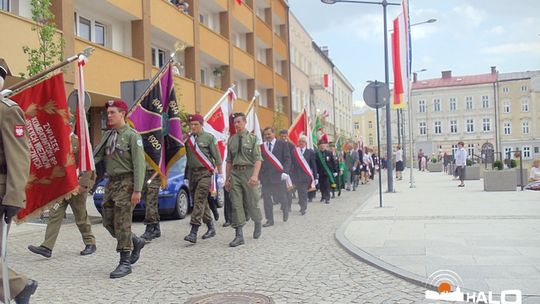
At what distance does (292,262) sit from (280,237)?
88.8 inches

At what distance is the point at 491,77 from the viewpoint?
4033 inches

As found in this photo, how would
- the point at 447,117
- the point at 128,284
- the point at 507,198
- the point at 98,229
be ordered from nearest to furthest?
1. the point at 128,284
2. the point at 98,229
3. the point at 507,198
4. the point at 447,117

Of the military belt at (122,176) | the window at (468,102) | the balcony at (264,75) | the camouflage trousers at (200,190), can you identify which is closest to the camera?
the military belt at (122,176)

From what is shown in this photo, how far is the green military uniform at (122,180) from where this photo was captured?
6.50 metres

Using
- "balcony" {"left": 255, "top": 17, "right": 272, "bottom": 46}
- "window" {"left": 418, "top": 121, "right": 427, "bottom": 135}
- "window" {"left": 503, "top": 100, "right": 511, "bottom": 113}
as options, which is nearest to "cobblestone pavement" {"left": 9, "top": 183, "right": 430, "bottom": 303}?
"balcony" {"left": 255, "top": 17, "right": 272, "bottom": 46}

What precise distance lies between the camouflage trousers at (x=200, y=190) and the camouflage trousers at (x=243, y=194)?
0.44 meters

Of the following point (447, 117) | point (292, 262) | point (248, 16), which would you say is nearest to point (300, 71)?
point (248, 16)

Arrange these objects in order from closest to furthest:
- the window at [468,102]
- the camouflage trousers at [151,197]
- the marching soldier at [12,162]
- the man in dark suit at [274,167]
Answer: the marching soldier at [12,162] → the camouflage trousers at [151,197] → the man in dark suit at [274,167] → the window at [468,102]

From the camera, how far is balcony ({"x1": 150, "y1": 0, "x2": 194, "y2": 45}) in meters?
22.3

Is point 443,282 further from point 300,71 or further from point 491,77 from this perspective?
point 491,77

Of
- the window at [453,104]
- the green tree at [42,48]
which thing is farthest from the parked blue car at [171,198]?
the window at [453,104]

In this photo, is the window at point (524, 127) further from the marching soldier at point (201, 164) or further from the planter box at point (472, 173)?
the marching soldier at point (201, 164)

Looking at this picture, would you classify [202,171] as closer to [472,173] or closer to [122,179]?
[122,179]

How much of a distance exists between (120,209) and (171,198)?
18.1ft
